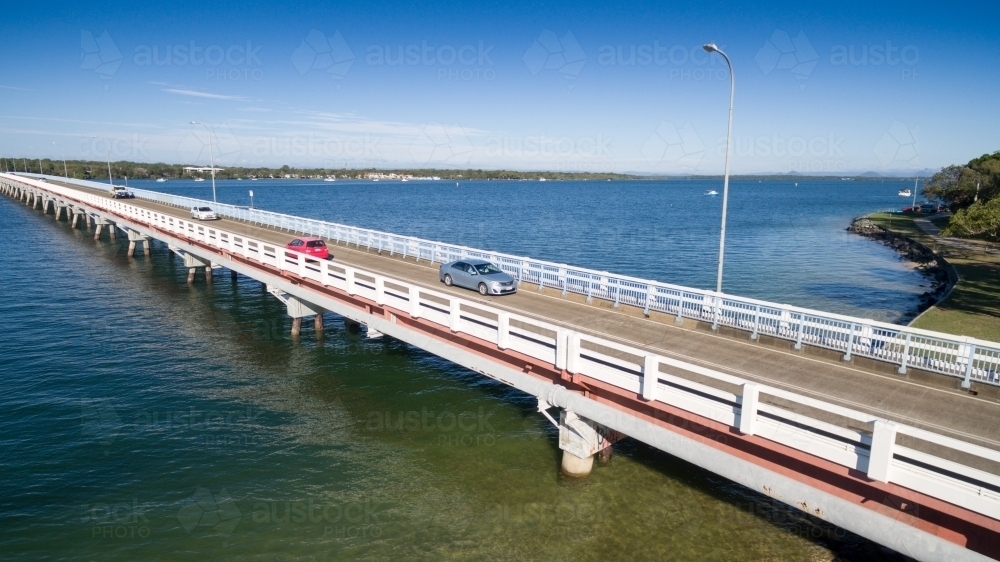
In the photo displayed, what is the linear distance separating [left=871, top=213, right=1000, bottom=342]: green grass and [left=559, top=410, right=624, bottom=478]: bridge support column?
692 inches

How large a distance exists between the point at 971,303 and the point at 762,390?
2747 cm

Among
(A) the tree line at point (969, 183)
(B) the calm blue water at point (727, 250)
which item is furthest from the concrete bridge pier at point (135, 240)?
(A) the tree line at point (969, 183)

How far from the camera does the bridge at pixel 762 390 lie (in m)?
8.35

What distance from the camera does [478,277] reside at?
2258cm

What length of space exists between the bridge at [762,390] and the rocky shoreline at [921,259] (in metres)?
21.0

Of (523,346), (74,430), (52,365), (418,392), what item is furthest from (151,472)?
(52,365)

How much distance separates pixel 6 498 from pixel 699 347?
55.2 feet

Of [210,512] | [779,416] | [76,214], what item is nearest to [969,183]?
[779,416]

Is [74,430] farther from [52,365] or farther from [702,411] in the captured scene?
[702,411]

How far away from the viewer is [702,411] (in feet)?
35.0

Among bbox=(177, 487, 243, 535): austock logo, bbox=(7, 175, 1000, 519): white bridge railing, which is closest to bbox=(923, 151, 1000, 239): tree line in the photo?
bbox=(7, 175, 1000, 519): white bridge railing

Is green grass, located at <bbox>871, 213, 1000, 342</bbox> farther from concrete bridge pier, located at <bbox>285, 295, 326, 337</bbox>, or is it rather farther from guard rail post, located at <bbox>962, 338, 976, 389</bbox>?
concrete bridge pier, located at <bbox>285, 295, 326, 337</bbox>

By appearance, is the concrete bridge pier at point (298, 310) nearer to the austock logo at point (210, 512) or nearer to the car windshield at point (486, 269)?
the car windshield at point (486, 269)

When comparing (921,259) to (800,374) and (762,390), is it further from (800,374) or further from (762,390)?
(762,390)
